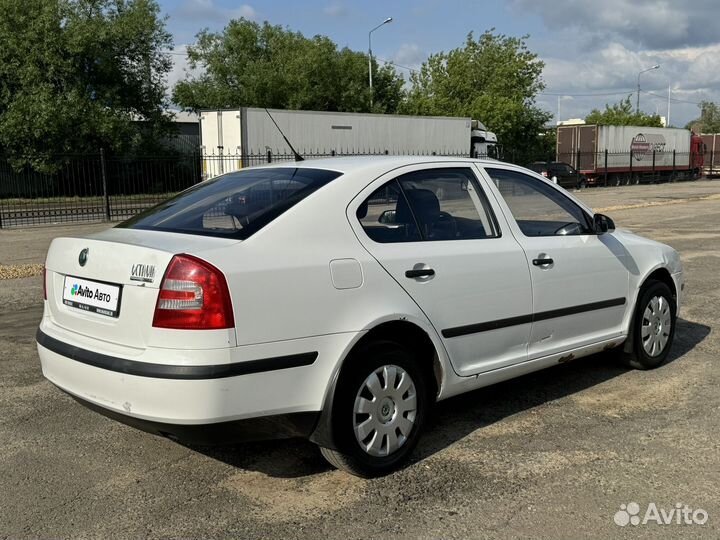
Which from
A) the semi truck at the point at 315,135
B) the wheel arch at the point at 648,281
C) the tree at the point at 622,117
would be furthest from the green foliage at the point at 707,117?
the wheel arch at the point at 648,281

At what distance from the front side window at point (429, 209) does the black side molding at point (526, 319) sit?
1.68 ft

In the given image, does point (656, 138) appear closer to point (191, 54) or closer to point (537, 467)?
point (191, 54)

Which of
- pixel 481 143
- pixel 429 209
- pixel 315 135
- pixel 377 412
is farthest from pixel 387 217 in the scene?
pixel 481 143

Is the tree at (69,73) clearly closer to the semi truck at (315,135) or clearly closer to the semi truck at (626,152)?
the semi truck at (315,135)

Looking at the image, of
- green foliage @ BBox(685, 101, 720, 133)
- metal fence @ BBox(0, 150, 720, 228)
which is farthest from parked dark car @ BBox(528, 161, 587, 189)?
green foliage @ BBox(685, 101, 720, 133)

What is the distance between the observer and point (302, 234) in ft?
11.2

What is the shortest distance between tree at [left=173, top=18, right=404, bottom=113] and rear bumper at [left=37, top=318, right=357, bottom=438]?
3967 cm

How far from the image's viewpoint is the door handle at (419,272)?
3.70 metres

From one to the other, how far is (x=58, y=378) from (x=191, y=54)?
4605 cm

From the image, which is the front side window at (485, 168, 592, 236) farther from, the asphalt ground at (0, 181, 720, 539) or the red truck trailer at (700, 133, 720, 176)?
the red truck trailer at (700, 133, 720, 176)

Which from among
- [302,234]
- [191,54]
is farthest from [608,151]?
[302,234]

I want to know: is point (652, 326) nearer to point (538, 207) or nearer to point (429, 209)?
point (538, 207)

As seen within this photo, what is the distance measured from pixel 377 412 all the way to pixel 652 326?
277cm

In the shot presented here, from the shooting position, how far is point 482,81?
2046 inches
